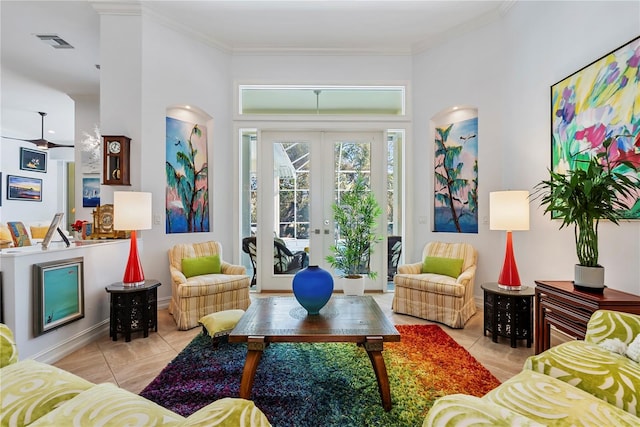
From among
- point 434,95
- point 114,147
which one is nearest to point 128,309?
point 114,147

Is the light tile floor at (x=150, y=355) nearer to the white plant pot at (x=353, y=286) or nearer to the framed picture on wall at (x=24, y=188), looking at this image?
the white plant pot at (x=353, y=286)

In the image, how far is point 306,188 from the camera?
4594 millimetres

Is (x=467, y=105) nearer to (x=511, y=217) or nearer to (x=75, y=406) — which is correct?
(x=511, y=217)

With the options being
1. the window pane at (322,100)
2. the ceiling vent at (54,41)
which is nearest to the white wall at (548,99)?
the window pane at (322,100)

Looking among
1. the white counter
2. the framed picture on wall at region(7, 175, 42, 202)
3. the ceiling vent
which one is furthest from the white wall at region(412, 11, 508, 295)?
the framed picture on wall at region(7, 175, 42, 202)

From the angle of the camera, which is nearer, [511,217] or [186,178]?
[511,217]

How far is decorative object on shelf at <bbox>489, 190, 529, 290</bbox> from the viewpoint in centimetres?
283

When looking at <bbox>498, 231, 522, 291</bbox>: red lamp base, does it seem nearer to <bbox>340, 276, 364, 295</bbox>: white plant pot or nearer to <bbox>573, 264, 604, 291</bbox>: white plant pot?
<bbox>573, 264, 604, 291</bbox>: white plant pot

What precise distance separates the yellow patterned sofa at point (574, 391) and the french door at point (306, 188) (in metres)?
3.19

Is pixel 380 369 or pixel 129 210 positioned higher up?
pixel 129 210

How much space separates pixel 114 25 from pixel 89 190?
3091mm

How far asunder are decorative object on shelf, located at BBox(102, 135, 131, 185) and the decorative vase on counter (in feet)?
8.34

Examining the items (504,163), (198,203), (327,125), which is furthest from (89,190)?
(504,163)

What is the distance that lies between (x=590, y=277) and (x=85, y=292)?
407 centimetres
